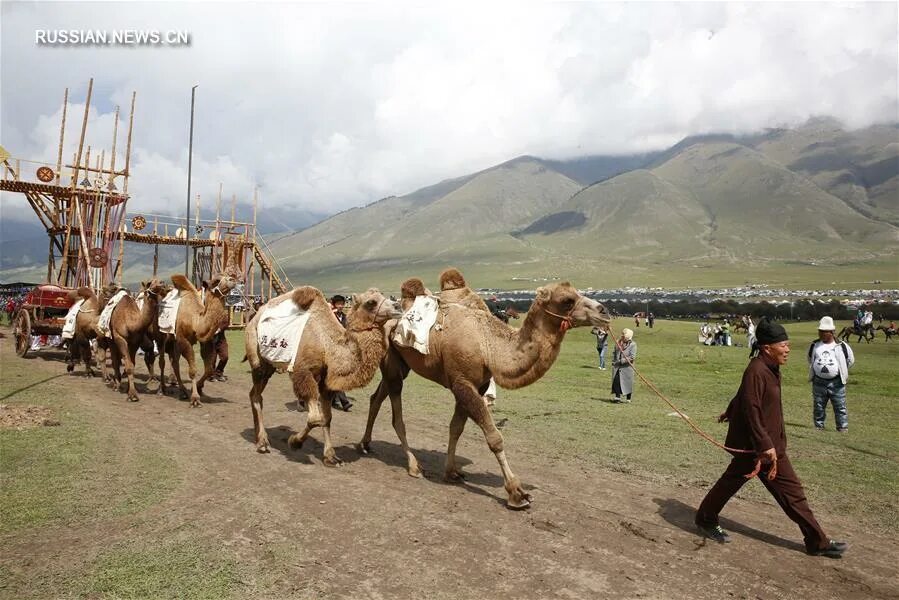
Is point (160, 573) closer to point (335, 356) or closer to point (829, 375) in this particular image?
point (335, 356)

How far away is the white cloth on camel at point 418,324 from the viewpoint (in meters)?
7.71

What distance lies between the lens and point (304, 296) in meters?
8.89

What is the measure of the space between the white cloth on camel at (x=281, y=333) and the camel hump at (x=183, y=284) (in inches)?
194

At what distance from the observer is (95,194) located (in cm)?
3275

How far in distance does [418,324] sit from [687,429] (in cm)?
693

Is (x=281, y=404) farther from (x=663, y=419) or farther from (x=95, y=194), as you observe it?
(x=95, y=194)

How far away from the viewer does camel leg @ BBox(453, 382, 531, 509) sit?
21.4ft

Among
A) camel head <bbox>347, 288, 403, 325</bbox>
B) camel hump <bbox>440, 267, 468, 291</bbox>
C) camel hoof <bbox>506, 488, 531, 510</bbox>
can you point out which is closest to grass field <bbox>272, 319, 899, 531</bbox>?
camel hoof <bbox>506, 488, 531, 510</bbox>

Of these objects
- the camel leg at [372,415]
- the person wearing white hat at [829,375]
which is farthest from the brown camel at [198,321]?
the person wearing white hat at [829,375]

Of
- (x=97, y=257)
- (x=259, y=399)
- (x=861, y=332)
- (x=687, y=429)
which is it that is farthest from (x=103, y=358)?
(x=861, y=332)

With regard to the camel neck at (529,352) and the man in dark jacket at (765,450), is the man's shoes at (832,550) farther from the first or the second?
the camel neck at (529,352)

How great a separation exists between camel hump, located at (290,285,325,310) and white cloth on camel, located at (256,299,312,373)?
73mm

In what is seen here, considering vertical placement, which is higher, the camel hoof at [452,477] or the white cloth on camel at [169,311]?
the white cloth on camel at [169,311]

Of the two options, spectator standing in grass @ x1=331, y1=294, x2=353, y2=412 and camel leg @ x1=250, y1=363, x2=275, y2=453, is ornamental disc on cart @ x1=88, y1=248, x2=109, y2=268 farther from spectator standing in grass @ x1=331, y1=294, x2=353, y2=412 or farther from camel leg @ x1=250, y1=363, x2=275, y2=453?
camel leg @ x1=250, y1=363, x2=275, y2=453
